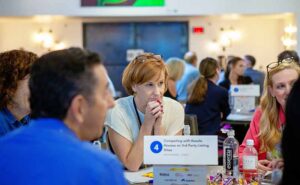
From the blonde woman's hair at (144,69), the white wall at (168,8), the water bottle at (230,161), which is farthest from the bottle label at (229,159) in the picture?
the white wall at (168,8)

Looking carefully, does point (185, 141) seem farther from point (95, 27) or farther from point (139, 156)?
point (95, 27)

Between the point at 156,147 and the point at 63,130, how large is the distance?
0.85 m

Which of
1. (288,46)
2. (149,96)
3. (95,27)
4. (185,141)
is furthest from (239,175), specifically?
(95,27)

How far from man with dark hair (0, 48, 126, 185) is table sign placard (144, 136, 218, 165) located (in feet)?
2.39

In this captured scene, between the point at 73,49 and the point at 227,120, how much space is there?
12.9ft

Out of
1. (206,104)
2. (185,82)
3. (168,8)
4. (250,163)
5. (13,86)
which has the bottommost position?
(185,82)

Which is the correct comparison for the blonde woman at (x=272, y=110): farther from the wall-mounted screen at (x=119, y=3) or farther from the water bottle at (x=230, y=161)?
the wall-mounted screen at (x=119, y=3)

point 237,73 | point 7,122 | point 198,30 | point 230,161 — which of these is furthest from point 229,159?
point 198,30

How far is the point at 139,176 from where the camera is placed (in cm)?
218

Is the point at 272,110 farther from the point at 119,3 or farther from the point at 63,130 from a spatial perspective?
the point at 119,3

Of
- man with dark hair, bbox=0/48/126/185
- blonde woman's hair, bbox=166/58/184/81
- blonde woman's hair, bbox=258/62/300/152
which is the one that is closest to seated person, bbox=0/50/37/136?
man with dark hair, bbox=0/48/126/185

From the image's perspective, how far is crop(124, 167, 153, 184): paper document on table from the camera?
2.11 metres

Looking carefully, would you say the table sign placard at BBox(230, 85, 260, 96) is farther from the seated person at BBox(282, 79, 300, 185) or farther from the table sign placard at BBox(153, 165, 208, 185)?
the seated person at BBox(282, 79, 300, 185)

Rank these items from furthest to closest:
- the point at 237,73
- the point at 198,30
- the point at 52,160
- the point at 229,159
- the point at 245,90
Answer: the point at 198,30, the point at 237,73, the point at 245,90, the point at 229,159, the point at 52,160
